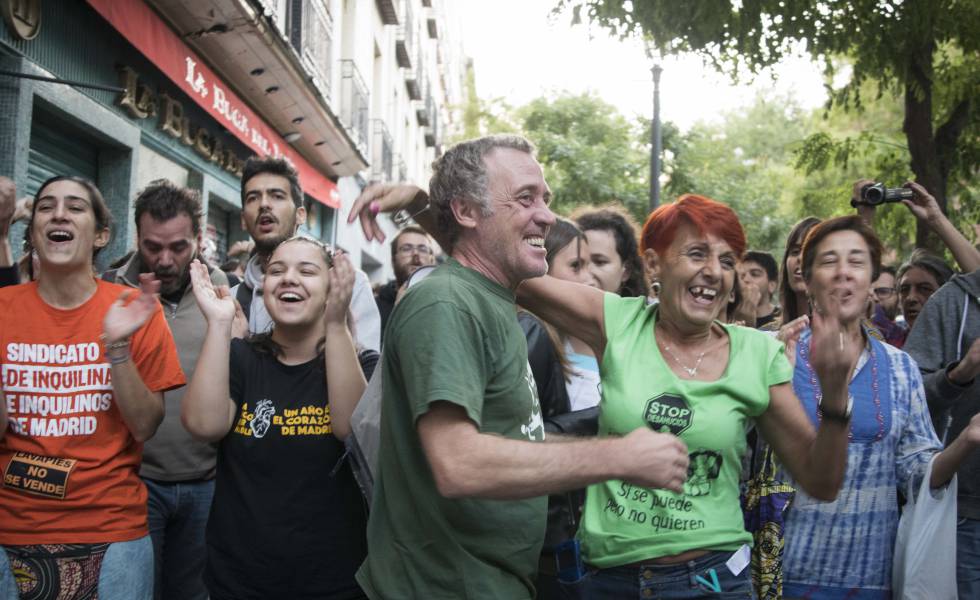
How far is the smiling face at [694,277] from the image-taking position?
117 inches

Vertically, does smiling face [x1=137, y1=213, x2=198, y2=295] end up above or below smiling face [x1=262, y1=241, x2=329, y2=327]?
above

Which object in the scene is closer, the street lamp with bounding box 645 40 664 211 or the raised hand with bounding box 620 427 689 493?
the raised hand with bounding box 620 427 689 493

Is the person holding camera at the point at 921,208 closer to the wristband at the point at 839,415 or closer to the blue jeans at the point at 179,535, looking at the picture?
the wristband at the point at 839,415

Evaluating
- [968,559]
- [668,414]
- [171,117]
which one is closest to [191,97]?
[171,117]

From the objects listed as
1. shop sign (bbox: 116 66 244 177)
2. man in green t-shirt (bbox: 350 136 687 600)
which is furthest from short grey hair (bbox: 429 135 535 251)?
shop sign (bbox: 116 66 244 177)

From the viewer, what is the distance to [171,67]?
28.6 feet

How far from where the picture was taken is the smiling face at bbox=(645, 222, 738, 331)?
298 cm

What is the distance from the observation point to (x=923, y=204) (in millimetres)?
4770

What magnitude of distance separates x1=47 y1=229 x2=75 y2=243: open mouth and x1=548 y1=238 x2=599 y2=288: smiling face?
192 centimetres

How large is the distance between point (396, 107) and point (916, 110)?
16570mm

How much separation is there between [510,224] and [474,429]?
65cm

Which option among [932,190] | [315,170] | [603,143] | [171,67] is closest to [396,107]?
[603,143]

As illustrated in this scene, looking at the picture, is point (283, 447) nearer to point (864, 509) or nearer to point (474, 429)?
point (474, 429)

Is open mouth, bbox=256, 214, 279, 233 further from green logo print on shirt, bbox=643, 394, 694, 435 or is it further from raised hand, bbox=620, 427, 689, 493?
raised hand, bbox=620, 427, 689, 493
